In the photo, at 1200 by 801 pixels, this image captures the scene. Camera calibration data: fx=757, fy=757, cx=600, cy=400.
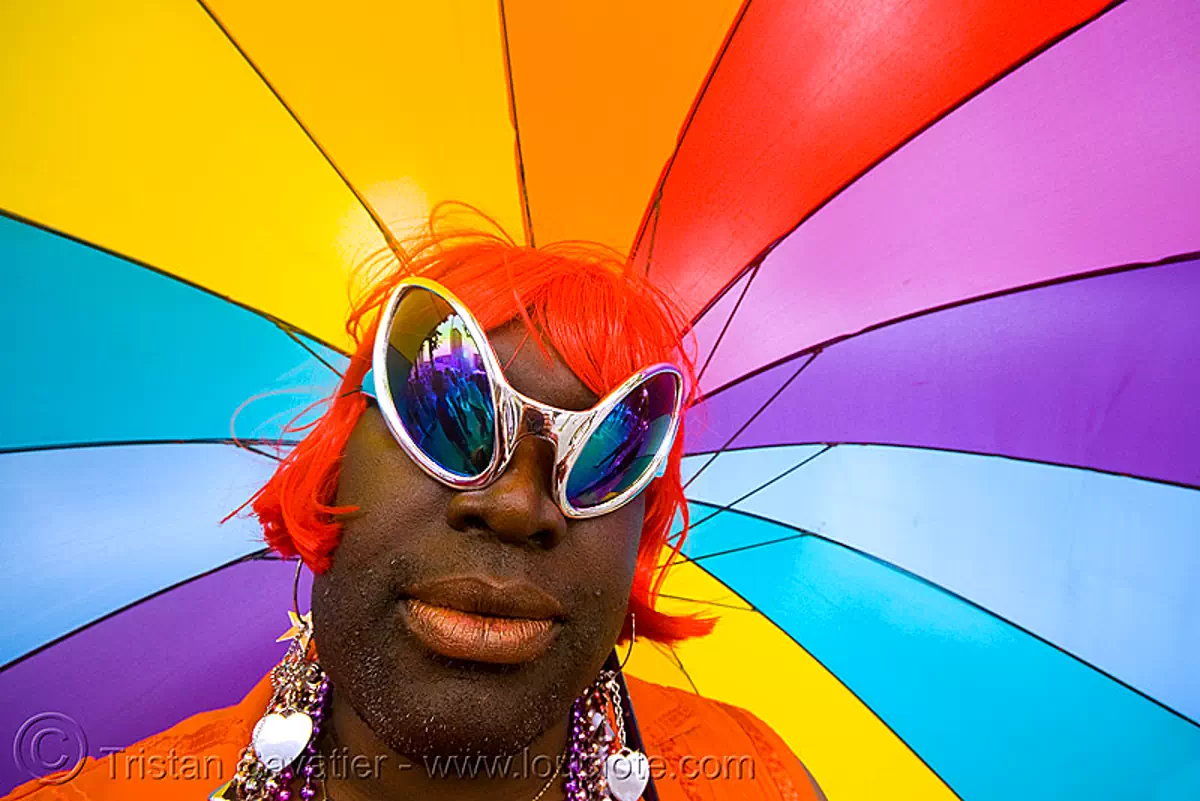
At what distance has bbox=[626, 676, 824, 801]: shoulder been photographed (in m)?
1.92

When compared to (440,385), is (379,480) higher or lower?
lower

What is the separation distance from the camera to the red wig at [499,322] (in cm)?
144

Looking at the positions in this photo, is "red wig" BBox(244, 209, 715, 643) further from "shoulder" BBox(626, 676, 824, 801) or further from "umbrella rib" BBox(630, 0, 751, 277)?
"shoulder" BBox(626, 676, 824, 801)

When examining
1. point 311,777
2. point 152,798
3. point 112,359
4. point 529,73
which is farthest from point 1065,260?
point 152,798

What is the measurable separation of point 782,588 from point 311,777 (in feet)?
3.91

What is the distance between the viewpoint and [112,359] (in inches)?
63.1

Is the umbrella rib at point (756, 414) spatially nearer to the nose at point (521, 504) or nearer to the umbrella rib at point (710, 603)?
the umbrella rib at point (710, 603)

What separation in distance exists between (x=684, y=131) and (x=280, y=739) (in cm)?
155

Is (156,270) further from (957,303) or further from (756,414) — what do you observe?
(957,303)

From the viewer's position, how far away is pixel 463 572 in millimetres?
1244

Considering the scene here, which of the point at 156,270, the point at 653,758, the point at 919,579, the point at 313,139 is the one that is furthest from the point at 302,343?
the point at 919,579

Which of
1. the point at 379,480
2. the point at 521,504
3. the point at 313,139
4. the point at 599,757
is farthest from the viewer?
the point at 599,757

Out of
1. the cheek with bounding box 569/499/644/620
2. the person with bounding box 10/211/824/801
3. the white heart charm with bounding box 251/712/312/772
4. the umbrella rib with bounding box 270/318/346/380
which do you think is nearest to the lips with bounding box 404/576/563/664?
the person with bounding box 10/211/824/801

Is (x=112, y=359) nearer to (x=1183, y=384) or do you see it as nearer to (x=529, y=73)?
(x=529, y=73)
